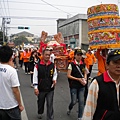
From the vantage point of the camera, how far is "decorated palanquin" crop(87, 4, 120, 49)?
559 centimetres

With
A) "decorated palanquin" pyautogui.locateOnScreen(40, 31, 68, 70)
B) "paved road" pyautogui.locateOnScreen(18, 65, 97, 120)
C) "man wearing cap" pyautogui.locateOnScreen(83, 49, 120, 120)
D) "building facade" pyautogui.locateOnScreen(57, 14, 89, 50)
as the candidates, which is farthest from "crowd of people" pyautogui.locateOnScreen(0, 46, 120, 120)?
"building facade" pyautogui.locateOnScreen(57, 14, 89, 50)

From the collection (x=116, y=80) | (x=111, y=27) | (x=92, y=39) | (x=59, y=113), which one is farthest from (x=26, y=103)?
(x=116, y=80)

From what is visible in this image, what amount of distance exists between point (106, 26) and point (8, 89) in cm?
292

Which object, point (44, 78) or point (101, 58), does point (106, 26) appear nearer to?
point (101, 58)

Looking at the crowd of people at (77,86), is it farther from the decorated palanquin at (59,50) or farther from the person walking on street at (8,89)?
the decorated palanquin at (59,50)

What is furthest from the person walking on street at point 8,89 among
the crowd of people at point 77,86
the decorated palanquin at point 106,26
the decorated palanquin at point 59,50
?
the decorated palanquin at point 59,50

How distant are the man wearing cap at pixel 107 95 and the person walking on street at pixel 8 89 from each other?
1427 mm

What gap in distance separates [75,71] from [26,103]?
7.99 ft

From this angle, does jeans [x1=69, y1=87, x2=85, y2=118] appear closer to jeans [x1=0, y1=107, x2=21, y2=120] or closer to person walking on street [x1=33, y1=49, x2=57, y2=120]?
person walking on street [x1=33, y1=49, x2=57, y2=120]

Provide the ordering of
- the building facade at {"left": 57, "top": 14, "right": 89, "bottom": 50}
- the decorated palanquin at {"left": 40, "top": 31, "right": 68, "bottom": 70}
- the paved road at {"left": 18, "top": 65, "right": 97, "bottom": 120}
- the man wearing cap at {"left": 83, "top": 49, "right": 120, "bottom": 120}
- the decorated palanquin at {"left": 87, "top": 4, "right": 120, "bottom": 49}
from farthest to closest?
the building facade at {"left": 57, "top": 14, "right": 89, "bottom": 50} → the decorated palanquin at {"left": 40, "top": 31, "right": 68, "bottom": 70} → the paved road at {"left": 18, "top": 65, "right": 97, "bottom": 120} → the decorated palanquin at {"left": 87, "top": 4, "right": 120, "bottom": 49} → the man wearing cap at {"left": 83, "top": 49, "right": 120, "bottom": 120}

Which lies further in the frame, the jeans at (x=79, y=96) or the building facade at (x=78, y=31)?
the building facade at (x=78, y=31)

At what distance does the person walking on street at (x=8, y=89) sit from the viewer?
3.60 meters

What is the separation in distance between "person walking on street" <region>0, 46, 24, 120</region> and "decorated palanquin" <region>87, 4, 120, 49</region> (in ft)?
8.34

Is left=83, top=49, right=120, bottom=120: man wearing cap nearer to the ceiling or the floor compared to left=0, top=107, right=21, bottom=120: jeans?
nearer to the ceiling
